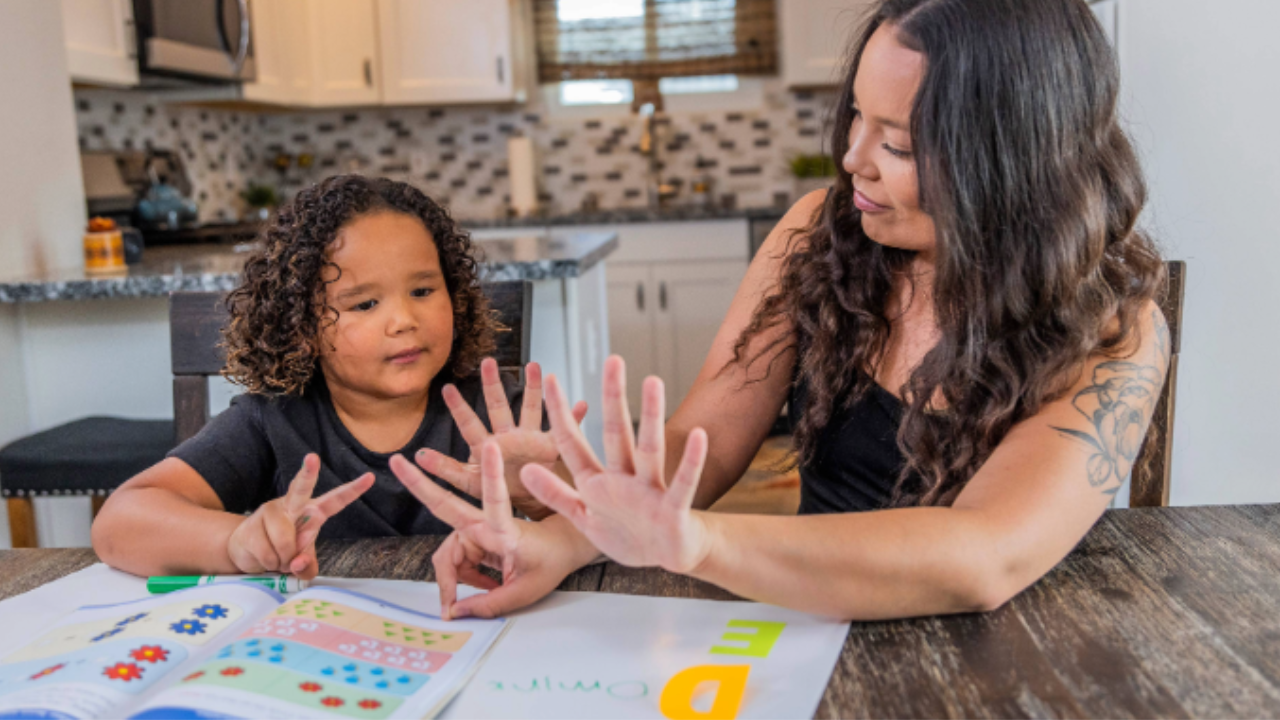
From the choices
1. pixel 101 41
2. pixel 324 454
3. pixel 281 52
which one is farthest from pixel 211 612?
pixel 281 52

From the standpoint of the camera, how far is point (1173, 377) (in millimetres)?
1133

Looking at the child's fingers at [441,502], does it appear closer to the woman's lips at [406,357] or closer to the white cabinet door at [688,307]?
the woman's lips at [406,357]

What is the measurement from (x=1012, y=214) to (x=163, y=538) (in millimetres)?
842

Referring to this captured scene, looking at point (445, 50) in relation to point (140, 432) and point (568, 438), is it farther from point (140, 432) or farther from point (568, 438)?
point (568, 438)

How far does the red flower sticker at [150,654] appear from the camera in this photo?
721 mm

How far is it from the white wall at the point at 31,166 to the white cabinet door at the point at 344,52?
1814mm

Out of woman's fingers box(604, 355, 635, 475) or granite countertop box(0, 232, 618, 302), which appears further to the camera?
granite countertop box(0, 232, 618, 302)

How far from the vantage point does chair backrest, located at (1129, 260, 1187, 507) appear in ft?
3.68

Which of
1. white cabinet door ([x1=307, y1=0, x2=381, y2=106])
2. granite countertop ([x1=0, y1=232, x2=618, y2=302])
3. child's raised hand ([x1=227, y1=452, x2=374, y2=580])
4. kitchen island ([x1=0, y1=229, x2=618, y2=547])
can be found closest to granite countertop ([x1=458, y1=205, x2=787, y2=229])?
white cabinet door ([x1=307, y1=0, x2=381, y2=106])

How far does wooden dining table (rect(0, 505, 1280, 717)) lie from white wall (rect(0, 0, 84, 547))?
1.45 metres

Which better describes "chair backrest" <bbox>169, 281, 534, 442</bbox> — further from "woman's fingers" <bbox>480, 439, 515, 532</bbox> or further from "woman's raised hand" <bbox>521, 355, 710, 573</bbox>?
"woman's raised hand" <bbox>521, 355, 710, 573</bbox>

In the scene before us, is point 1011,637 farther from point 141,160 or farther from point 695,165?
point 695,165

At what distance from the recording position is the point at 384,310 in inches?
46.2

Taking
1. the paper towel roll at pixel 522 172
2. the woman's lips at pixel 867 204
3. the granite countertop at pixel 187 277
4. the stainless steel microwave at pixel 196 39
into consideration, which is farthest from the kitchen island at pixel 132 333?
the paper towel roll at pixel 522 172
